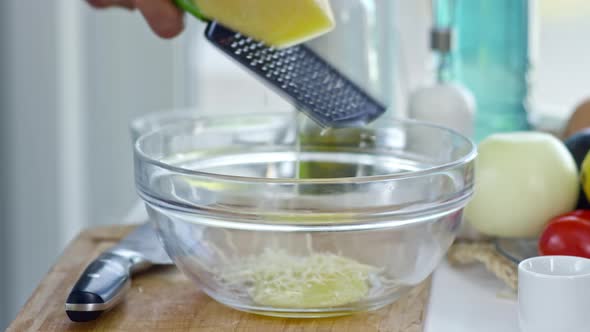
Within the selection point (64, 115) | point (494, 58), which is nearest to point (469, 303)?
point (494, 58)

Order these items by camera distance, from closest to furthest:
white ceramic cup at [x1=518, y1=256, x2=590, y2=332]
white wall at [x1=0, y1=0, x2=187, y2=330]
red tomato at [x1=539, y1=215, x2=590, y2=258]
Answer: white ceramic cup at [x1=518, y1=256, x2=590, y2=332] < red tomato at [x1=539, y1=215, x2=590, y2=258] < white wall at [x1=0, y1=0, x2=187, y2=330]

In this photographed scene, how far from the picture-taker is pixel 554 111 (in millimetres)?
1550

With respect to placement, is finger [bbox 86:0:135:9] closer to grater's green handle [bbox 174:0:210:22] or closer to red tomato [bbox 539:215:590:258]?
grater's green handle [bbox 174:0:210:22]

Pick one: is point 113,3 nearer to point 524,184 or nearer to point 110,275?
point 110,275

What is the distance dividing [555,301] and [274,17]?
310 millimetres

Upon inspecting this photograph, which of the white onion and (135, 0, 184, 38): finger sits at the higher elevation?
(135, 0, 184, 38): finger

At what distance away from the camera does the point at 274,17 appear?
0.71 metres

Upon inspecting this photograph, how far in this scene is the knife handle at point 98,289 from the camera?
69cm

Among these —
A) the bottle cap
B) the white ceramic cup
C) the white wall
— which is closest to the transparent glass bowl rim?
the white ceramic cup

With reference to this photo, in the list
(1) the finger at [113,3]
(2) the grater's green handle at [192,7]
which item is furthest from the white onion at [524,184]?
(1) the finger at [113,3]

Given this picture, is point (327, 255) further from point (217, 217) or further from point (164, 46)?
point (164, 46)

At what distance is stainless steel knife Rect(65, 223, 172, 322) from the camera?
0.69 meters

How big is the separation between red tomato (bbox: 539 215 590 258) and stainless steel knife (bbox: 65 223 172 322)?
35 cm

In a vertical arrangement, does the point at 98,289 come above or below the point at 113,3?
below
